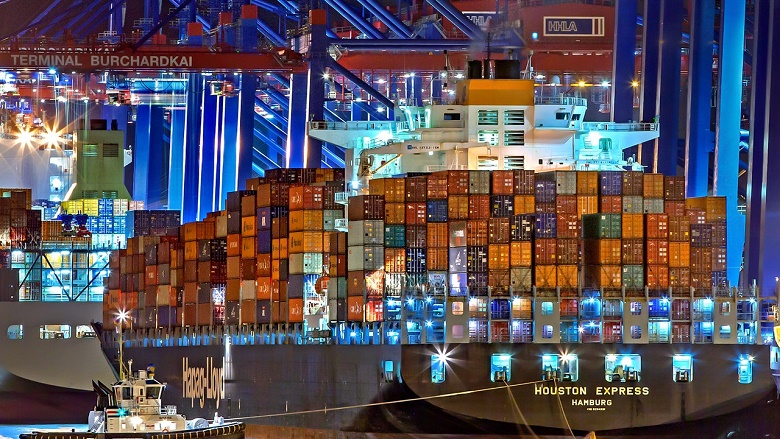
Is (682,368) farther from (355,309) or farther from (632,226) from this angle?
(355,309)

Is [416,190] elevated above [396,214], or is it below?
above

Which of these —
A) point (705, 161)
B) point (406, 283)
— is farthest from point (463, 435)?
point (705, 161)

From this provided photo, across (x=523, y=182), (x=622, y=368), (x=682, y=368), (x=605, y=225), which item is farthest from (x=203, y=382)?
(x=682, y=368)

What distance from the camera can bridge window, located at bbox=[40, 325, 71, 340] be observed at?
189ft

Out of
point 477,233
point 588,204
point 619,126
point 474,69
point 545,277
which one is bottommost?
point 545,277

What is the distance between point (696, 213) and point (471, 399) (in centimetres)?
781

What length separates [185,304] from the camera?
49562 millimetres

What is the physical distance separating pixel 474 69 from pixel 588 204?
19.9 ft

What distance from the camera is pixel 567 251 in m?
40.3

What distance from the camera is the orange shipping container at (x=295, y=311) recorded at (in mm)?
44406

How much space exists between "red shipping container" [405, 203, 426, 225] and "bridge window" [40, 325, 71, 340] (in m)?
19.5

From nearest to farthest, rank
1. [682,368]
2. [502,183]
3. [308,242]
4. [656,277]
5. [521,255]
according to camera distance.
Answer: [682,368] < [521,255] < [656,277] < [502,183] < [308,242]

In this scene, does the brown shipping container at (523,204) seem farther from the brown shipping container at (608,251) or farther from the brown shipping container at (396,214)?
the brown shipping container at (396,214)

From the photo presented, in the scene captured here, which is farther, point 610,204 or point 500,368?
point 610,204
